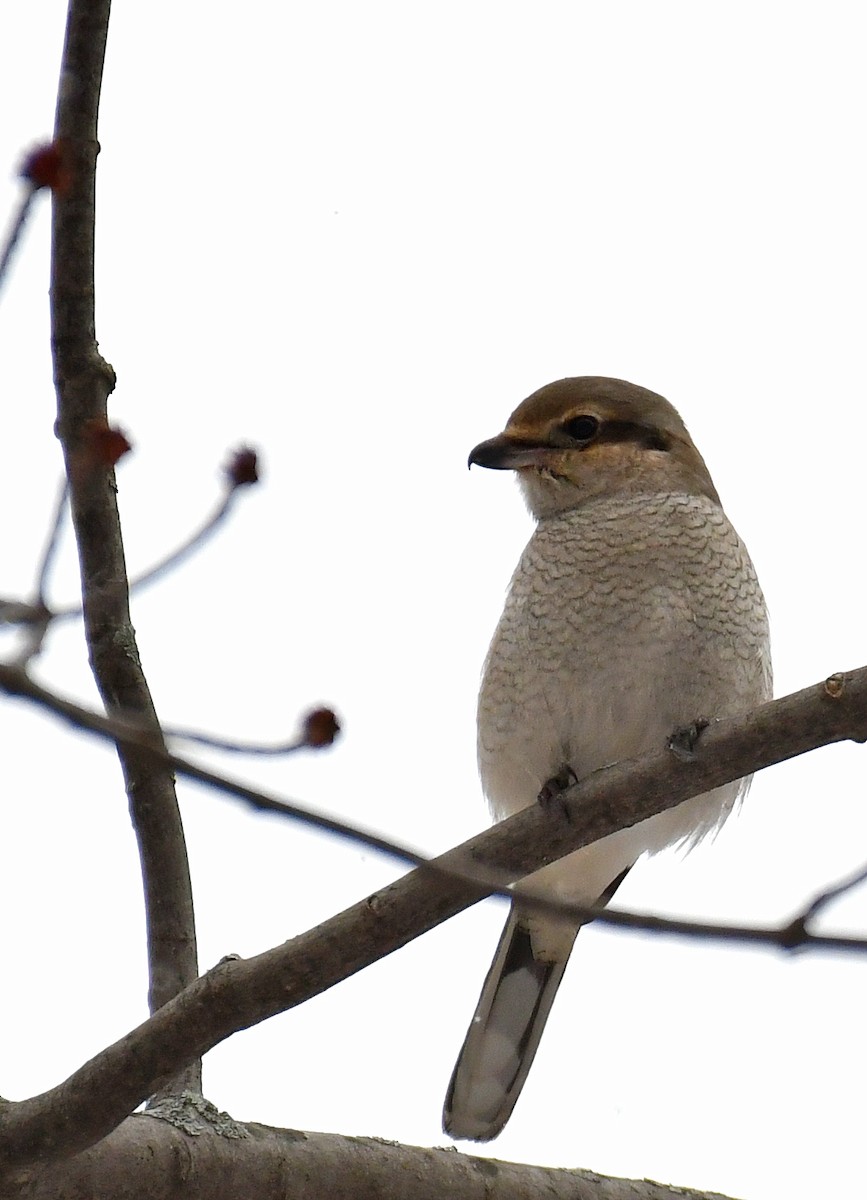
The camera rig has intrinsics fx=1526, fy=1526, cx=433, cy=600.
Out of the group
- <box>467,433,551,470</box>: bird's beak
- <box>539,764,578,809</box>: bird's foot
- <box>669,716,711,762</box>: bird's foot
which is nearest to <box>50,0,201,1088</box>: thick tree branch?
<box>539,764,578,809</box>: bird's foot

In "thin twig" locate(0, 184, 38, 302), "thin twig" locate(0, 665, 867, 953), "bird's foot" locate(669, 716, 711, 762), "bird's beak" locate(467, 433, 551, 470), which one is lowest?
"thin twig" locate(0, 665, 867, 953)

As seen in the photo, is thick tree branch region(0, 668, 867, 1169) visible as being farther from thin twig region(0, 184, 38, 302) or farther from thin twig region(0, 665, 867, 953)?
thin twig region(0, 184, 38, 302)

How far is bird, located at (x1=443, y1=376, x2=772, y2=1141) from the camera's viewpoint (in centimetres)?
338

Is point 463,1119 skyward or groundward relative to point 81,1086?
skyward

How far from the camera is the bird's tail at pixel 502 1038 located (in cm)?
342

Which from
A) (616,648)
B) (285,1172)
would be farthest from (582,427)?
(285,1172)

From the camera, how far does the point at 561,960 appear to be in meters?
3.70

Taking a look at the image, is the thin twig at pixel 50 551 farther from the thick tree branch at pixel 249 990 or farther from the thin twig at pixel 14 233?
the thick tree branch at pixel 249 990

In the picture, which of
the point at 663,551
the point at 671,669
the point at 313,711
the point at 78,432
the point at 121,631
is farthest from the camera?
the point at 663,551

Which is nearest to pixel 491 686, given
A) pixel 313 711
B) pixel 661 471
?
pixel 661 471

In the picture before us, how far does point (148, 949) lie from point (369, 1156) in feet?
2.00

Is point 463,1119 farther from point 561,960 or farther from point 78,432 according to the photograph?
point 78,432

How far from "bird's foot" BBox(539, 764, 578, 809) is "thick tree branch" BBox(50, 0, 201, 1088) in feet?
2.00

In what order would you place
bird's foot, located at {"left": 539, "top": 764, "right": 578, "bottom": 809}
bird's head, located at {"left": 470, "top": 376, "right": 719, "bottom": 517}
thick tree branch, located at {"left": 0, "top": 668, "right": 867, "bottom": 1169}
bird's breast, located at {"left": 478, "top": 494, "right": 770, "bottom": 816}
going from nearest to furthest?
1. thick tree branch, located at {"left": 0, "top": 668, "right": 867, "bottom": 1169}
2. bird's foot, located at {"left": 539, "top": 764, "right": 578, "bottom": 809}
3. bird's breast, located at {"left": 478, "top": 494, "right": 770, "bottom": 816}
4. bird's head, located at {"left": 470, "top": 376, "right": 719, "bottom": 517}
